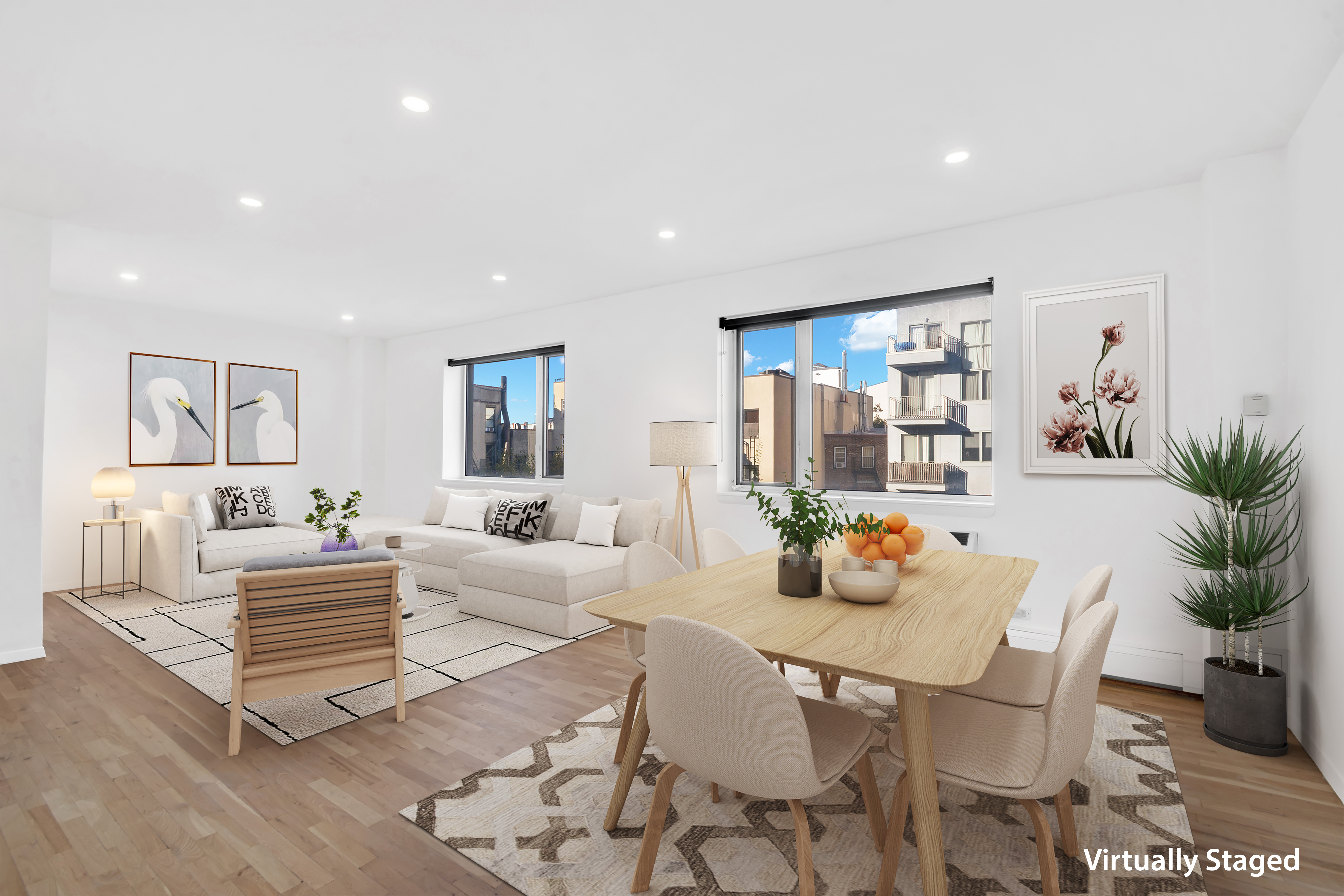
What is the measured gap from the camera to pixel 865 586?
1911mm

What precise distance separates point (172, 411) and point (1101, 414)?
24.8 ft

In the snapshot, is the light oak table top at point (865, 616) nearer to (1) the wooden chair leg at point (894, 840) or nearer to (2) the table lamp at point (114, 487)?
(1) the wooden chair leg at point (894, 840)

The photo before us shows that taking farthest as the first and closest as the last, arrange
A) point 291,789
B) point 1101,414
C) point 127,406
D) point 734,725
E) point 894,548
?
point 127,406
point 1101,414
point 894,548
point 291,789
point 734,725

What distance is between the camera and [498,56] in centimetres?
220

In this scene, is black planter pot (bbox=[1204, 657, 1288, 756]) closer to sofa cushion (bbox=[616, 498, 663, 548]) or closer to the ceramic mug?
the ceramic mug

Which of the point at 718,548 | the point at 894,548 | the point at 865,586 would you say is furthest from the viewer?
the point at 718,548

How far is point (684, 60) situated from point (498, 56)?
66 centimetres

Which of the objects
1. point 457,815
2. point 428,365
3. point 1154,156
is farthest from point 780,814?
point 428,365

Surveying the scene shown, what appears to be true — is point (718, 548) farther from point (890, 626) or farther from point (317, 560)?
point (317, 560)

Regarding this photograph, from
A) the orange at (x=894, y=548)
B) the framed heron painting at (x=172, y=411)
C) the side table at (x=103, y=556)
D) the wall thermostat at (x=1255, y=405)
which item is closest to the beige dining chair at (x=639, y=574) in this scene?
the orange at (x=894, y=548)

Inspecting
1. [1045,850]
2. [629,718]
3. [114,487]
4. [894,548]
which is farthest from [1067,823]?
[114,487]

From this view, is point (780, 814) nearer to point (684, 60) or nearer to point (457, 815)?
point (457, 815)

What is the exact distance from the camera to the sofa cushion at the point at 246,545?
5.00 m

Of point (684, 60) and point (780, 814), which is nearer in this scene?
point (780, 814)
